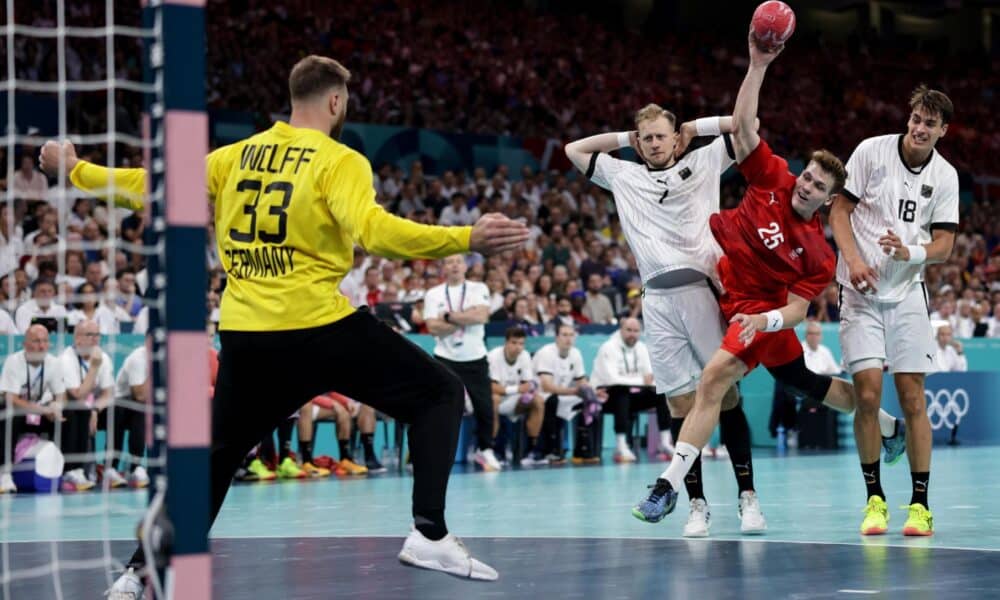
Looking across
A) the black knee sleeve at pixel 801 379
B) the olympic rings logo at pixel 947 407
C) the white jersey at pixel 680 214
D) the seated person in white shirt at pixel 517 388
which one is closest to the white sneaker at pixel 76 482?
the seated person in white shirt at pixel 517 388

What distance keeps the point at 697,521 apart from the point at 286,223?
12.7 ft

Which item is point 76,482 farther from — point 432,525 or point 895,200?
point 432,525

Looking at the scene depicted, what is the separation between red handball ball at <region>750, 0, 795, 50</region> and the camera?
7316 mm

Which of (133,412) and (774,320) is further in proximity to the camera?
(133,412)

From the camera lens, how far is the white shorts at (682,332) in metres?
8.45

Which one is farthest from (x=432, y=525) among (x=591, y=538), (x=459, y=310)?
(x=459, y=310)

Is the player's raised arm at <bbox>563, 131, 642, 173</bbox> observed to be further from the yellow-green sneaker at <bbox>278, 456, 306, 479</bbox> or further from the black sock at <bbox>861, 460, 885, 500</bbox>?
the yellow-green sneaker at <bbox>278, 456, 306, 479</bbox>

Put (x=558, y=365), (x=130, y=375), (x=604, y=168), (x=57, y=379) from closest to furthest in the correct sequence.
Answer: (x=604, y=168)
(x=57, y=379)
(x=130, y=375)
(x=558, y=365)

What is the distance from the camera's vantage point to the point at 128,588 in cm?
550

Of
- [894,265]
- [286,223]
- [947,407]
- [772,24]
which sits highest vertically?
[772,24]

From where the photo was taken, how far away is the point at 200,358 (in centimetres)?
415

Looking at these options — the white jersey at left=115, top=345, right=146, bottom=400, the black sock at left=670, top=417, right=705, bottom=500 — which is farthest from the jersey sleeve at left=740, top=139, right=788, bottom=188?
the white jersey at left=115, top=345, right=146, bottom=400

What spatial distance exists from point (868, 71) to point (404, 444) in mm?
25167

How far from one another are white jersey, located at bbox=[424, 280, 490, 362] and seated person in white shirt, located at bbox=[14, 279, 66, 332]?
3.95 metres
